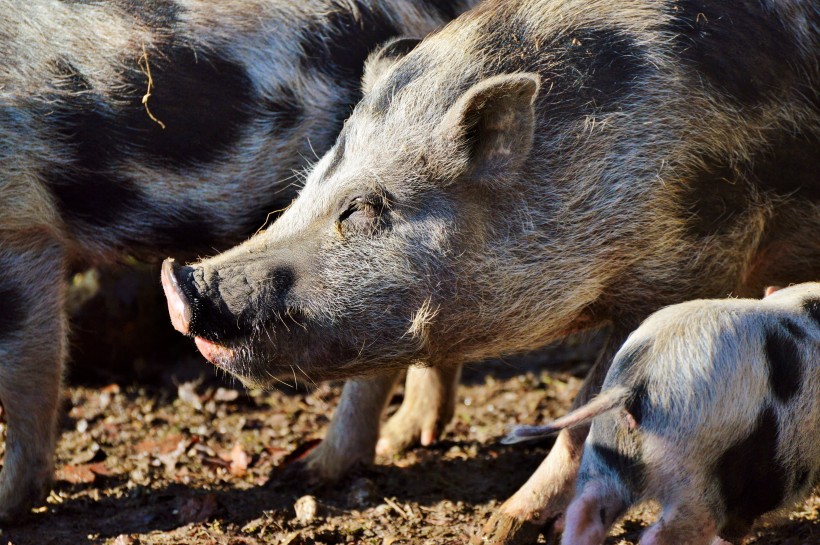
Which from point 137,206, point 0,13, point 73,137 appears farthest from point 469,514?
point 0,13

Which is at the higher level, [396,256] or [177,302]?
[396,256]

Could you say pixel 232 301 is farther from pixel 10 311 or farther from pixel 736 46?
pixel 736 46

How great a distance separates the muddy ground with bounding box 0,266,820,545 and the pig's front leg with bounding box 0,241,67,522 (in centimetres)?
15

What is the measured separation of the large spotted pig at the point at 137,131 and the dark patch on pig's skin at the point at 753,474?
2271mm

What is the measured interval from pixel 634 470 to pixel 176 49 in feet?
9.10

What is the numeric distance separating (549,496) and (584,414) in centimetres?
101

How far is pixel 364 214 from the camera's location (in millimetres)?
4113


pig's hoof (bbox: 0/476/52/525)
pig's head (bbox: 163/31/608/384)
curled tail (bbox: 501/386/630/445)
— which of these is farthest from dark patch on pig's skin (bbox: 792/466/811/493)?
pig's hoof (bbox: 0/476/52/525)

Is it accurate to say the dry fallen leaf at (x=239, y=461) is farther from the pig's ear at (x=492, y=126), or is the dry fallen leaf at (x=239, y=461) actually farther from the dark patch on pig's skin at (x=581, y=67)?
the dark patch on pig's skin at (x=581, y=67)

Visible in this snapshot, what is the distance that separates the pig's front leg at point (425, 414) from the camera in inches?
222

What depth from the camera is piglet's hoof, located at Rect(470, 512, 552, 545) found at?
4.23 metres

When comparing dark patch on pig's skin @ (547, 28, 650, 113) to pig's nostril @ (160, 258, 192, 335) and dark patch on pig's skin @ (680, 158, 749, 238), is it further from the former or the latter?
pig's nostril @ (160, 258, 192, 335)

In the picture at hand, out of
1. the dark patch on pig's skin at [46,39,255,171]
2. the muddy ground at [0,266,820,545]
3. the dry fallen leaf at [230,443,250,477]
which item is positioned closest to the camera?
the muddy ground at [0,266,820,545]

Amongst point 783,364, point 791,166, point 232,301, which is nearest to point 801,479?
point 783,364
